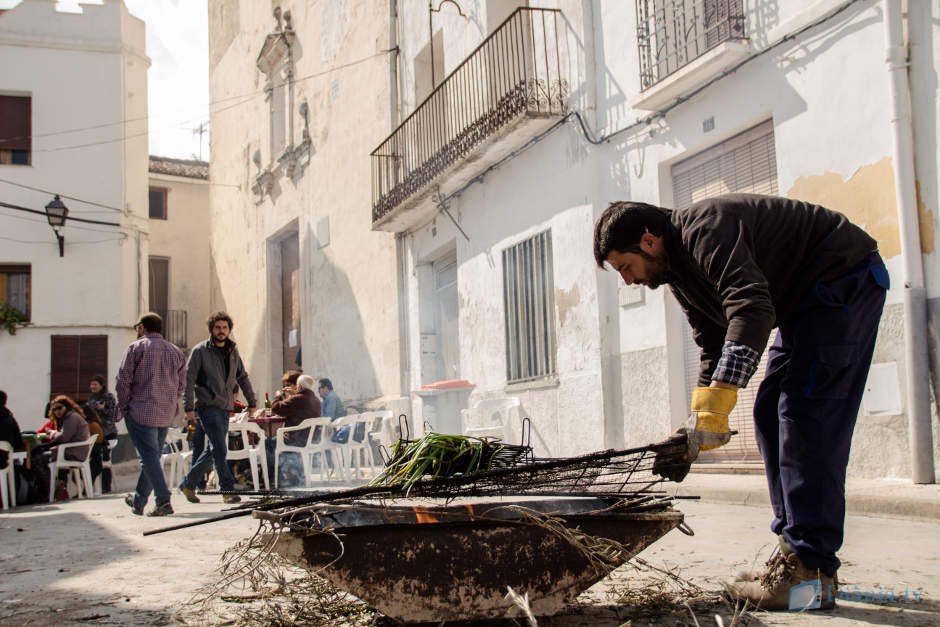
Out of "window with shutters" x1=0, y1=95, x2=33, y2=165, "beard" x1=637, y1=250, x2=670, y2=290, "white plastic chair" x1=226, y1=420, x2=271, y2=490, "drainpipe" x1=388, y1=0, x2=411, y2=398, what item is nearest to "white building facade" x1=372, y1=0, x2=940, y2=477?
"drainpipe" x1=388, y1=0, x2=411, y2=398

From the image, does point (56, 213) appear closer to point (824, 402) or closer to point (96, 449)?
point (96, 449)

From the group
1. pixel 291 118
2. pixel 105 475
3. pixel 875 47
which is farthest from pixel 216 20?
pixel 875 47

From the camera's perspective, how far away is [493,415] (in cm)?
1223

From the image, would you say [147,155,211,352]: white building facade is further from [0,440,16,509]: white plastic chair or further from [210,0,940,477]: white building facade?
[0,440,16,509]: white plastic chair

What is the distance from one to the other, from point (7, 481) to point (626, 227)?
30.9ft

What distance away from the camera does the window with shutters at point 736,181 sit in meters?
8.51

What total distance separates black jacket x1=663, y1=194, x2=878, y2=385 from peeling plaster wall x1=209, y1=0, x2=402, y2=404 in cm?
1278

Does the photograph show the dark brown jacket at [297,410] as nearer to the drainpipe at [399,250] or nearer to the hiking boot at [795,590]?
the drainpipe at [399,250]

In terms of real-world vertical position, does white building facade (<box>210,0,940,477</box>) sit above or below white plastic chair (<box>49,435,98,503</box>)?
above

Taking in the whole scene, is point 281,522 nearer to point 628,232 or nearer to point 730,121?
point 628,232

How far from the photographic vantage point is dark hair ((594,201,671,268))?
3.02m

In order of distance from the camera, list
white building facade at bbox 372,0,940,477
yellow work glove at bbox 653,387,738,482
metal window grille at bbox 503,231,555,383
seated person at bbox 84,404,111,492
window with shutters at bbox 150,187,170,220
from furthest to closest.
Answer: window with shutters at bbox 150,187,170,220 → seated person at bbox 84,404,111,492 → metal window grille at bbox 503,231,555,383 → white building facade at bbox 372,0,940,477 → yellow work glove at bbox 653,387,738,482

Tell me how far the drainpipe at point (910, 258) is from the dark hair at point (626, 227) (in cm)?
412

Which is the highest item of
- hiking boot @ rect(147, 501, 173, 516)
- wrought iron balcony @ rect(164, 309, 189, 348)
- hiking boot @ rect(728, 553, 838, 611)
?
wrought iron balcony @ rect(164, 309, 189, 348)
